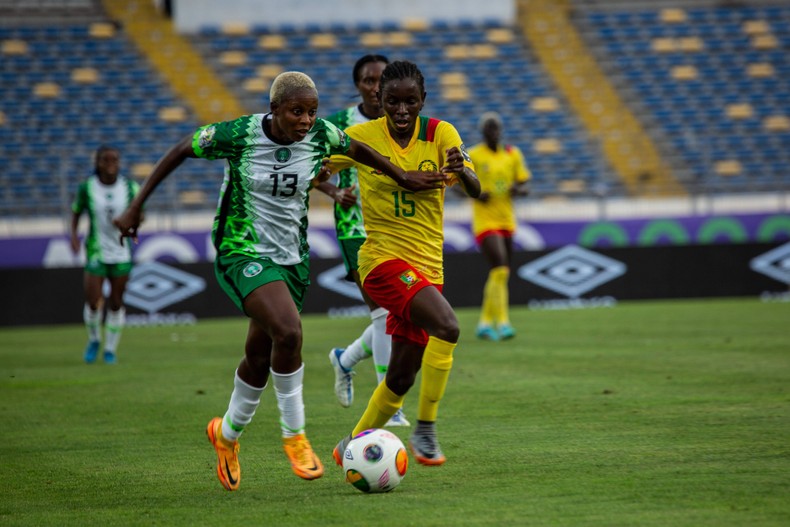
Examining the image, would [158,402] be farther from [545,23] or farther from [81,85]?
[545,23]

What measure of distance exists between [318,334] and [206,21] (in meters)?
18.7

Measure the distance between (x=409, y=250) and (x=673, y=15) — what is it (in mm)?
29387

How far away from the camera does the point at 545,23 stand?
3366cm

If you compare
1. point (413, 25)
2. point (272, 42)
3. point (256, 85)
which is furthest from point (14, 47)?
point (413, 25)

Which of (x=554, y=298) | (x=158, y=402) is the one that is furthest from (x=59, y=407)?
(x=554, y=298)

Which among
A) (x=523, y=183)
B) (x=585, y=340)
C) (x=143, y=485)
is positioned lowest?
(x=585, y=340)

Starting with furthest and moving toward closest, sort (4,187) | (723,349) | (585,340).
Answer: (4,187) → (585,340) → (723,349)

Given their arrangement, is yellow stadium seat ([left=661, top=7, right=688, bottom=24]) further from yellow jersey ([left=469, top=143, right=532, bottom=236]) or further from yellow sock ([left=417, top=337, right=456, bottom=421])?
yellow sock ([left=417, top=337, right=456, bottom=421])

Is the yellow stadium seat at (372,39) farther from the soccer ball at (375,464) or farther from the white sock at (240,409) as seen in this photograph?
the soccer ball at (375,464)

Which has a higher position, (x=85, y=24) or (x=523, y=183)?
(x=523, y=183)

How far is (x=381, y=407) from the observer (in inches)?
256

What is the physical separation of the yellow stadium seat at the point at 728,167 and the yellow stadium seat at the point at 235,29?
43.5 ft

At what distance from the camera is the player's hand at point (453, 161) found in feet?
21.0

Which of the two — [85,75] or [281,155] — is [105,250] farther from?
[85,75]
